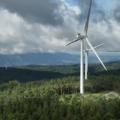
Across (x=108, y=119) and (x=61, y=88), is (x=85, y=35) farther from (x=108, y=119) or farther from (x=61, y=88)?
(x=61, y=88)

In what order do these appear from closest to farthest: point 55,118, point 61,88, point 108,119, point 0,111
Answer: point 108,119 → point 55,118 → point 0,111 → point 61,88

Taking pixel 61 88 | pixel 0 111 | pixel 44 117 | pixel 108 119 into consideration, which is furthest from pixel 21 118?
pixel 61 88

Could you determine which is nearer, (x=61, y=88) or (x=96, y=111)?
(x=96, y=111)

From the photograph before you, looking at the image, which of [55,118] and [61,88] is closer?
[55,118]

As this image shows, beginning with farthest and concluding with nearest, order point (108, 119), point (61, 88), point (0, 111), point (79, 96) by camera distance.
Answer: point (61, 88) → point (79, 96) → point (0, 111) → point (108, 119)

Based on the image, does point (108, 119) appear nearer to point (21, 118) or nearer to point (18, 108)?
point (21, 118)

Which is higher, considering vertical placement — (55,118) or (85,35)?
(85,35)

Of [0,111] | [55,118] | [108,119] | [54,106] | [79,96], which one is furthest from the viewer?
[79,96]

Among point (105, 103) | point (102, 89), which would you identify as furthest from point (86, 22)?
point (102, 89)

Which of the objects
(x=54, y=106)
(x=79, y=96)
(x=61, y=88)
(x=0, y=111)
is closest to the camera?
(x=54, y=106)
